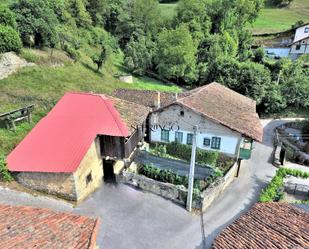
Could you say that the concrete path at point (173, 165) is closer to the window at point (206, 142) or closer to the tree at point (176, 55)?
the window at point (206, 142)

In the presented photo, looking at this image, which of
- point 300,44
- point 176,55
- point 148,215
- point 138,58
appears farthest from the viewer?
point 300,44

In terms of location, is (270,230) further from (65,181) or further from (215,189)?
(65,181)

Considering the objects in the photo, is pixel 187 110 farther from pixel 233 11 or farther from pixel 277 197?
pixel 233 11

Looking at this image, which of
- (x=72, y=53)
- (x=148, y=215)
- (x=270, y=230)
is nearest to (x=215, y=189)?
(x=148, y=215)

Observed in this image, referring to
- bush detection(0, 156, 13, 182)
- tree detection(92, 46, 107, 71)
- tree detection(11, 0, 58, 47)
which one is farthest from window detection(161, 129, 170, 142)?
tree detection(11, 0, 58, 47)

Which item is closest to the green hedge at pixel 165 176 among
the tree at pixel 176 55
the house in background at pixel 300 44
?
the tree at pixel 176 55

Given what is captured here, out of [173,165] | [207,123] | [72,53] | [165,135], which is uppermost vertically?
[72,53]

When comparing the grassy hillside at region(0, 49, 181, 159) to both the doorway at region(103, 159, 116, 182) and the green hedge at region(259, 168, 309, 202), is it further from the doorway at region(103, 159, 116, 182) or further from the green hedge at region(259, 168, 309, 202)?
the green hedge at region(259, 168, 309, 202)
